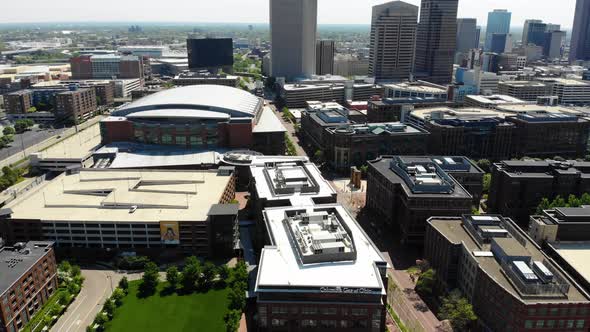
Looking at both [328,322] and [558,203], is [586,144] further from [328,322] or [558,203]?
[328,322]

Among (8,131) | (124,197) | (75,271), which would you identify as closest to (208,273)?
(75,271)

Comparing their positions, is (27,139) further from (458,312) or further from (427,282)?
(458,312)

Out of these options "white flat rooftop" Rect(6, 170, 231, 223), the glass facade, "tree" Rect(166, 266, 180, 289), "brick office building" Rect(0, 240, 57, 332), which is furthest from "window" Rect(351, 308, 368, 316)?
the glass facade

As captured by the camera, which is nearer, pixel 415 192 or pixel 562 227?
pixel 562 227

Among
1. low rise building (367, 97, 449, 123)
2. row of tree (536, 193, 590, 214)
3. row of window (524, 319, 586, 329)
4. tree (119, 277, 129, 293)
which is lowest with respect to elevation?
tree (119, 277, 129, 293)

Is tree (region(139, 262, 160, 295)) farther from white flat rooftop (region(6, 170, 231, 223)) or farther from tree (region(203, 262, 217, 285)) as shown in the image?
white flat rooftop (region(6, 170, 231, 223))

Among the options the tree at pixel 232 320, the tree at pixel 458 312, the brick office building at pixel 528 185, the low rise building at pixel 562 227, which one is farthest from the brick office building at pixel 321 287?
the brick office building at pixel 528 185

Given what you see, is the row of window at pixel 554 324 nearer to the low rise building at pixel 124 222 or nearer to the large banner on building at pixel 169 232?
the low rise building at pixel 124 222
